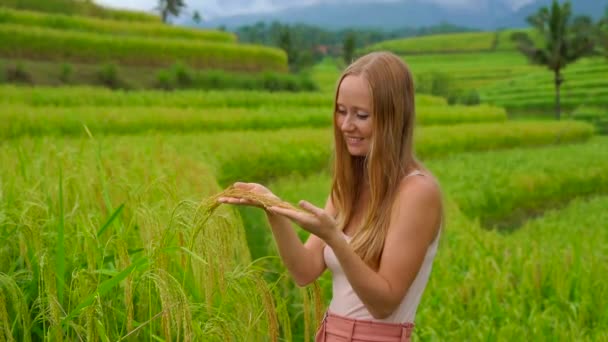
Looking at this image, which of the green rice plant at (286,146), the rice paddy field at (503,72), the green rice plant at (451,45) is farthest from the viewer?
the green rice plant at (451,45)

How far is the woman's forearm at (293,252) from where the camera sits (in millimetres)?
1861

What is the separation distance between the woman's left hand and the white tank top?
0.64 feet

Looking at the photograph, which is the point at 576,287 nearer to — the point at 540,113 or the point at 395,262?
the point at 395,262

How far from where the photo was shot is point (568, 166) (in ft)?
40.2

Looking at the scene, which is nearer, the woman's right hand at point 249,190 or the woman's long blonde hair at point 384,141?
the woman's right hand at point 249,190

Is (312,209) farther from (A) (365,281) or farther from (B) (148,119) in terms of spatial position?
(B) (148,119)

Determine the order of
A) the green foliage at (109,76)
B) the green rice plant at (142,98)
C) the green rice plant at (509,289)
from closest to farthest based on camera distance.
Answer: the green rice plant at (509,289)
the green rice plant at (142,98)
the green foliage at (109,76)

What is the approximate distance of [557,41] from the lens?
1297 inches

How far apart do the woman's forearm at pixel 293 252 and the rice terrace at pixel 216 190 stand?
62mm

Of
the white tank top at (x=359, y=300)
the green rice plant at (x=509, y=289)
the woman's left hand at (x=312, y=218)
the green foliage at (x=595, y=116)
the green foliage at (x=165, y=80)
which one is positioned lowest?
the green foliage at (x=595, y=116)

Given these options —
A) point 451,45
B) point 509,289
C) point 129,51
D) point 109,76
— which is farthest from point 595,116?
point 451,45

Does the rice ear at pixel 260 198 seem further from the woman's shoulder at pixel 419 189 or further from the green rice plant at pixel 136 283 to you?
the woman's shoulder at pixel 419 189

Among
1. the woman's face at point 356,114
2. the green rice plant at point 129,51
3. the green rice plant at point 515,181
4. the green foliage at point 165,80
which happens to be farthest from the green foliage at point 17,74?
the woman's face at point 356,114

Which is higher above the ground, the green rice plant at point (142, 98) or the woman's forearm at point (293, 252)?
the woman's forearm at point (293, 252)
